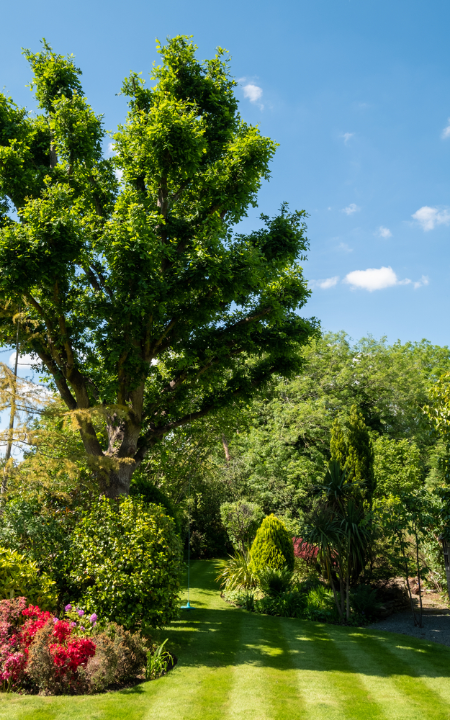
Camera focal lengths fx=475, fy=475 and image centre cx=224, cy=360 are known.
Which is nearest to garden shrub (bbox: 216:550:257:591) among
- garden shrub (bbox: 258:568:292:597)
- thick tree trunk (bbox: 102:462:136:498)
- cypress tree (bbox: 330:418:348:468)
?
garden shrub (bbox: 258:568:292:597)

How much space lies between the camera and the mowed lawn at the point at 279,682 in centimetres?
621

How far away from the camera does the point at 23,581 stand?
331 inches

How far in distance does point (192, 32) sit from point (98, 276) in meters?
6.47

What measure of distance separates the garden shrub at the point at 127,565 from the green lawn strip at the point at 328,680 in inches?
104

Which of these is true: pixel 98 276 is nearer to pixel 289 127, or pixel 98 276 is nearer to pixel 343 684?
pixel 289 127

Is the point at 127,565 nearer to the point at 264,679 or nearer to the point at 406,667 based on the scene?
the point at 264,679

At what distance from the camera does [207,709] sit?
6324mm

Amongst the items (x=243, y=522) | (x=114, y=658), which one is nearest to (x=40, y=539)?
(x=114, y=658)

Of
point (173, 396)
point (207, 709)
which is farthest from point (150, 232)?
point (207, 709)

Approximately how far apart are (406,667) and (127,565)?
5228mm

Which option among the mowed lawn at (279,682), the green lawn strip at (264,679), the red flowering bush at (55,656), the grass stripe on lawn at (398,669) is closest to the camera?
the mowed lawn at (279,682)

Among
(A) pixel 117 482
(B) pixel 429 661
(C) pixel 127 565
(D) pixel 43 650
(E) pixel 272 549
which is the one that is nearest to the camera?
(D) pixel 43 650

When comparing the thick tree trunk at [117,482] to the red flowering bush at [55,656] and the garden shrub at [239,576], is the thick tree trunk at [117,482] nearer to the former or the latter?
the red flowering bush at [55,656]

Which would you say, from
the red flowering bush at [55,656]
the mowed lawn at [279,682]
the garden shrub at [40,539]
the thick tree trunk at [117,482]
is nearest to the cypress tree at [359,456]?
the mowed lawn at [279,682]
